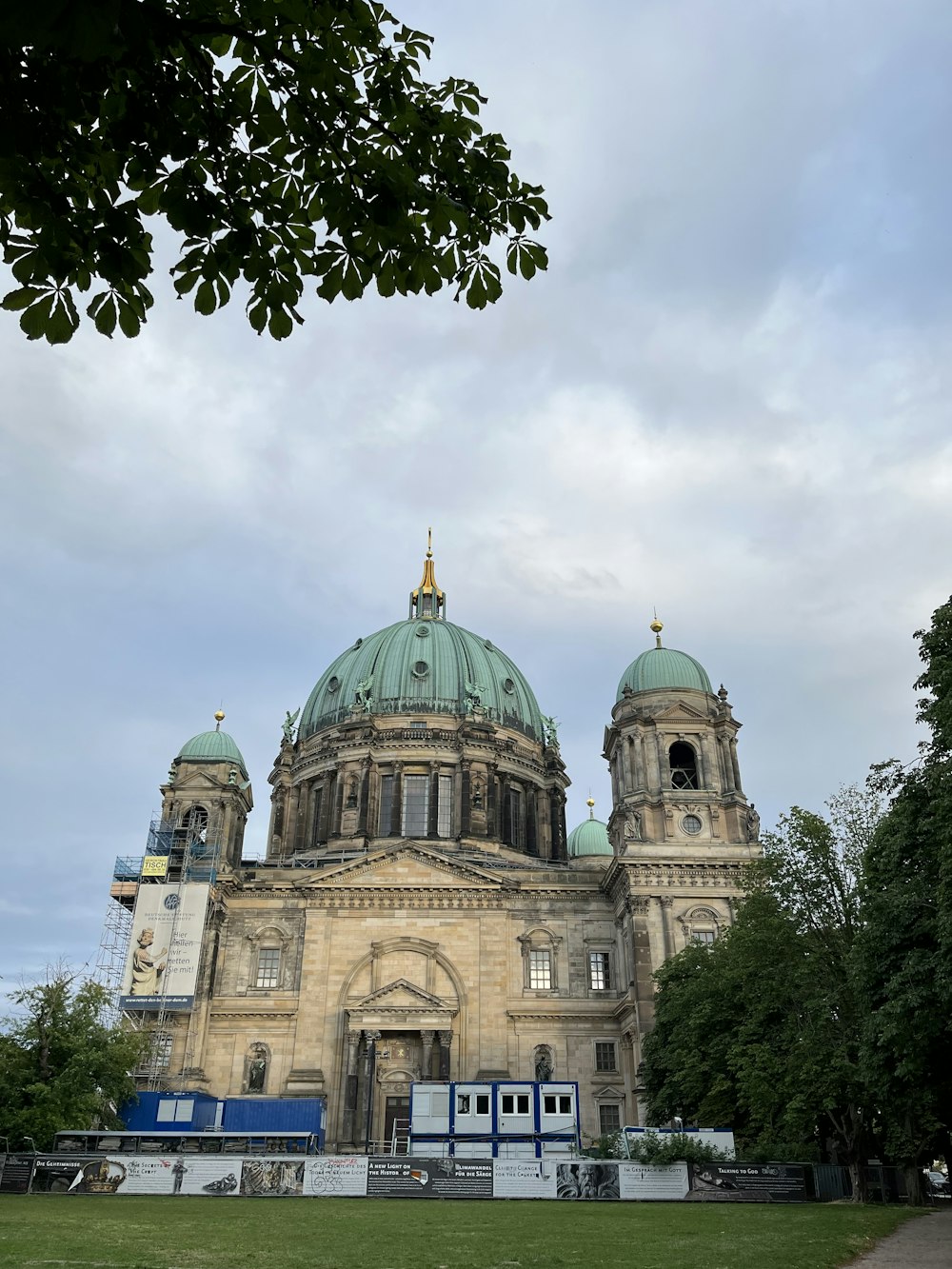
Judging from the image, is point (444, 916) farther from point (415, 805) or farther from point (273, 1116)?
point (273, 1116)

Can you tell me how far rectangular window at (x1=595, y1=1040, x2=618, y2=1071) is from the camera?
55562 millimetres

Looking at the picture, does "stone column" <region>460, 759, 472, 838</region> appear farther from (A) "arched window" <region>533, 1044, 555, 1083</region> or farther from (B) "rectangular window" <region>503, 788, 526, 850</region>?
(A) "arched window" <region>533, 1044, 555, 1083</region>

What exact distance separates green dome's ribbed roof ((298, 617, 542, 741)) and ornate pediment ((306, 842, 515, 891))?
13484 mm

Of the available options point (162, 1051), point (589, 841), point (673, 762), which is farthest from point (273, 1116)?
point (589, 841)

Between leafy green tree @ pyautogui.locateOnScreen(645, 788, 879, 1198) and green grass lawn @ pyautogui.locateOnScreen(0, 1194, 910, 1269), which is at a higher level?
leafy green tree @ pyautogui.locateOnScreen(645, 788, 879, 1198)

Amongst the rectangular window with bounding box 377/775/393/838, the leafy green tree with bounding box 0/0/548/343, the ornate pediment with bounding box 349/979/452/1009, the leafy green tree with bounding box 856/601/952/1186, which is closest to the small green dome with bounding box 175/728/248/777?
the rectangular window with bounding box 377/775/393/838

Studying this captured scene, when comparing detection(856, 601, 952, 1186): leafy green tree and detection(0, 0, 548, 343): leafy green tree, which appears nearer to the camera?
detection(0, 0, 548, 343): leafy green tree

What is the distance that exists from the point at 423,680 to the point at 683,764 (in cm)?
2048

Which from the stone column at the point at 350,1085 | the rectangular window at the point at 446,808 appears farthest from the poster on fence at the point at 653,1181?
the rectangular window at the point at 446,808

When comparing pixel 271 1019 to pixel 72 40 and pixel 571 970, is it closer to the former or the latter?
pixel 571 970

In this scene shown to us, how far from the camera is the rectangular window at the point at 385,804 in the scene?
6619 cm

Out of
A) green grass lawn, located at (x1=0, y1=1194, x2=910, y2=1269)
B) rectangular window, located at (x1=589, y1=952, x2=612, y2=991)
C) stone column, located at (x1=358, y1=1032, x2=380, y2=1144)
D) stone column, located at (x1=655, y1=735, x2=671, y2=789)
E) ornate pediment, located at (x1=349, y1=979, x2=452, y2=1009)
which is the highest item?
stone column, located at (x1=655, y1=735, x2=671, y2=789)

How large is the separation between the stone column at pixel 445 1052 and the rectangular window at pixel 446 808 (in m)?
14.0

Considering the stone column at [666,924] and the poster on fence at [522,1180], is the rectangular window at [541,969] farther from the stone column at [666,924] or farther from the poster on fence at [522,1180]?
the poster on fence at [522,1180]
